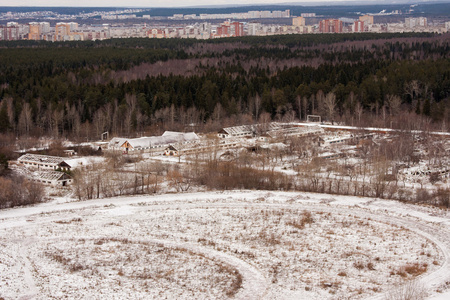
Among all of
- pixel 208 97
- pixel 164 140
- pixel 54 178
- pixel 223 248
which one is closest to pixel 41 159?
pixel 54 178

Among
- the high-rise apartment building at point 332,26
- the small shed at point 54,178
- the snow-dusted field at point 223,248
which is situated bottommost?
the small shed at point 54,178

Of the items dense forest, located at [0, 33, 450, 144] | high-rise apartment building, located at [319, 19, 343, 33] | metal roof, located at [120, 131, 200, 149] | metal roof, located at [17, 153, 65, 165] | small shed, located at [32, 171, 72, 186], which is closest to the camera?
small shed, located at [32, 171, 72, 186]

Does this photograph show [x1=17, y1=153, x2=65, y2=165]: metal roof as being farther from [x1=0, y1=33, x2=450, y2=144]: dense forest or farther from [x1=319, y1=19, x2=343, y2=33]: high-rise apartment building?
[x1=319, y1=19, x2=343, y2=33]: high-rise apartment building

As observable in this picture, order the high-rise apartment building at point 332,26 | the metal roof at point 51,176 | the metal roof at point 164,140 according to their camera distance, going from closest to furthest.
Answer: the metal roof at point 51,176
the metal roof at point 164,140
the high-rise apartment building at point 332,26

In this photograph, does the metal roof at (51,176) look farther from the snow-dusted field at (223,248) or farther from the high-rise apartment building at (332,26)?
the high-rise apartment building at (332,26)

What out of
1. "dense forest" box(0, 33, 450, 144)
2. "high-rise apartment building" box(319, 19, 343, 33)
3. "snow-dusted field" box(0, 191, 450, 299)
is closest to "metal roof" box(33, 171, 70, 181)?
"snow-dusted field" box(0, 191, 450, 299)

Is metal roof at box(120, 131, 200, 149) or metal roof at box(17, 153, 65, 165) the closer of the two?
metal roof at box(17, 153, 65, 165)

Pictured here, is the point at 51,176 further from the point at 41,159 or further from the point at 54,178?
the point at 41,159

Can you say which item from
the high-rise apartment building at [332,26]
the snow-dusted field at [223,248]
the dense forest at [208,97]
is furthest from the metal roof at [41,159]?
the high-rise apartment building at [332,26]

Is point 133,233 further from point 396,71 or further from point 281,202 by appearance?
point 396,71
